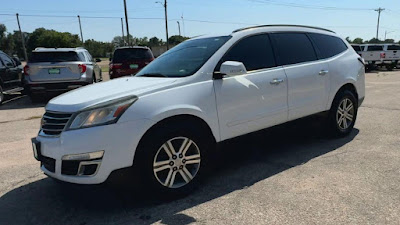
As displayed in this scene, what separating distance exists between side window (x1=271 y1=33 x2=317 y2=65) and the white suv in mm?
17

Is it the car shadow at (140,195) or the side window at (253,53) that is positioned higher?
the side window at (253,53)

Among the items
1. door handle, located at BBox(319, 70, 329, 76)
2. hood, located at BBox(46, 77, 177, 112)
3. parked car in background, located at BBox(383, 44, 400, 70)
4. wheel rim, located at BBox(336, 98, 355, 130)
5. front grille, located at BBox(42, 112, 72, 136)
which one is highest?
hood, located at BBox(46, 77, 177, 112)

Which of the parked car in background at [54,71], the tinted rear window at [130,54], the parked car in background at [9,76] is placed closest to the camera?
the parked car in background at [54,71]

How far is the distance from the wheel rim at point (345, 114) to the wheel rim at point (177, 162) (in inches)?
108

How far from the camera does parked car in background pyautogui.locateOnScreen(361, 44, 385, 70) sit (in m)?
23.2

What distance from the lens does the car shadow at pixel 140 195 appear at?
3.13 meters

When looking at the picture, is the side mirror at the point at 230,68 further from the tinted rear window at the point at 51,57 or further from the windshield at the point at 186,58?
the tinted rear window at the point at 51,57

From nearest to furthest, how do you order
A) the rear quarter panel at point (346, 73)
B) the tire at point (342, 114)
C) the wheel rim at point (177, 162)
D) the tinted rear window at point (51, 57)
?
the wheel rim at point (177, 162) → the rear quarter panel at point (346, 73) → the tire at point (342, 114) → the tinted rear window at point (51, 57)

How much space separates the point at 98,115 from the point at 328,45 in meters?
3.75

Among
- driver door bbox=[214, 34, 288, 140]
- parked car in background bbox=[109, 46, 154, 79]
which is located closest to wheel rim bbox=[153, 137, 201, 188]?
driver door bbox=[214, 34, 288, 140]

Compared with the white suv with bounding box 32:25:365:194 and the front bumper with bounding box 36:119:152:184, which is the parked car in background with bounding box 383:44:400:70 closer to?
the white suv with bounding box 32:25:365:194

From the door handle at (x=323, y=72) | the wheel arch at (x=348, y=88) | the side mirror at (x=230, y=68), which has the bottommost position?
the wheel arch at (x=348, y=88)

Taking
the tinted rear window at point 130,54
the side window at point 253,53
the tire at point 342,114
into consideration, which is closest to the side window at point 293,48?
the side window at point 253,53

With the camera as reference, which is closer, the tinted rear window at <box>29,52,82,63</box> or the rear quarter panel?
the rear quarter panel
